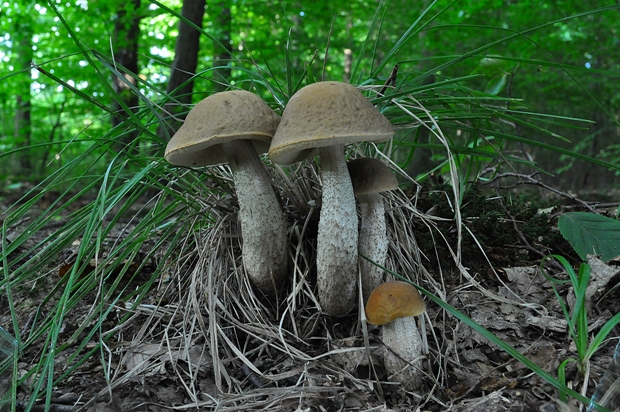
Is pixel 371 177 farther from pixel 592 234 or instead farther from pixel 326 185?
pixel 592 234

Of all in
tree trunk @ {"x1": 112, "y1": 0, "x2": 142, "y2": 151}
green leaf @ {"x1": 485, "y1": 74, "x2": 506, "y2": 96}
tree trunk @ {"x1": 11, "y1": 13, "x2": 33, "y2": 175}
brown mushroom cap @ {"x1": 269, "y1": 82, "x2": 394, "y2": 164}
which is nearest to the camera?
brown mushroom cap @ {"x1": 269, "y1": 82, "x2": 394, "y2": 164}

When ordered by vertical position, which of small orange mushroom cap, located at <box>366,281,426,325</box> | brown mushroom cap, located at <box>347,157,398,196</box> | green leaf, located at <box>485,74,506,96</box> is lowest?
small orange mushroom cap, located at <box>366,281,426,325</box>

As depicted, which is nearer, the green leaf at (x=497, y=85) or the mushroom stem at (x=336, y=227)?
the mushroom stem at (x=336, y=227)

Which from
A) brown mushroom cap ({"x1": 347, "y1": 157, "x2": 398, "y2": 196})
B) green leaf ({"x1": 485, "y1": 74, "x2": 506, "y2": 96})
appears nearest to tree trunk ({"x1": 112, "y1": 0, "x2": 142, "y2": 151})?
green leaf ({"x1": 485, "y1": 74, "x2": 506, "y2": 96})

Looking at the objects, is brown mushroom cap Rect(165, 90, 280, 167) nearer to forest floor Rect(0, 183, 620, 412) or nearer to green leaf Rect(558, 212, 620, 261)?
forest floor Rect(0, 183, 620, 412)

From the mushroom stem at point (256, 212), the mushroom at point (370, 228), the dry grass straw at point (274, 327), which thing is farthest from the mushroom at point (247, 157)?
the mushroom at point (370, 228)

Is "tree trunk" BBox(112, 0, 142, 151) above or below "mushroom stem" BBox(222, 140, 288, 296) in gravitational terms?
above

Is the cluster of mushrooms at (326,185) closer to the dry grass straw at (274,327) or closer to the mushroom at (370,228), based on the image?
the mushroom at (370,228)
